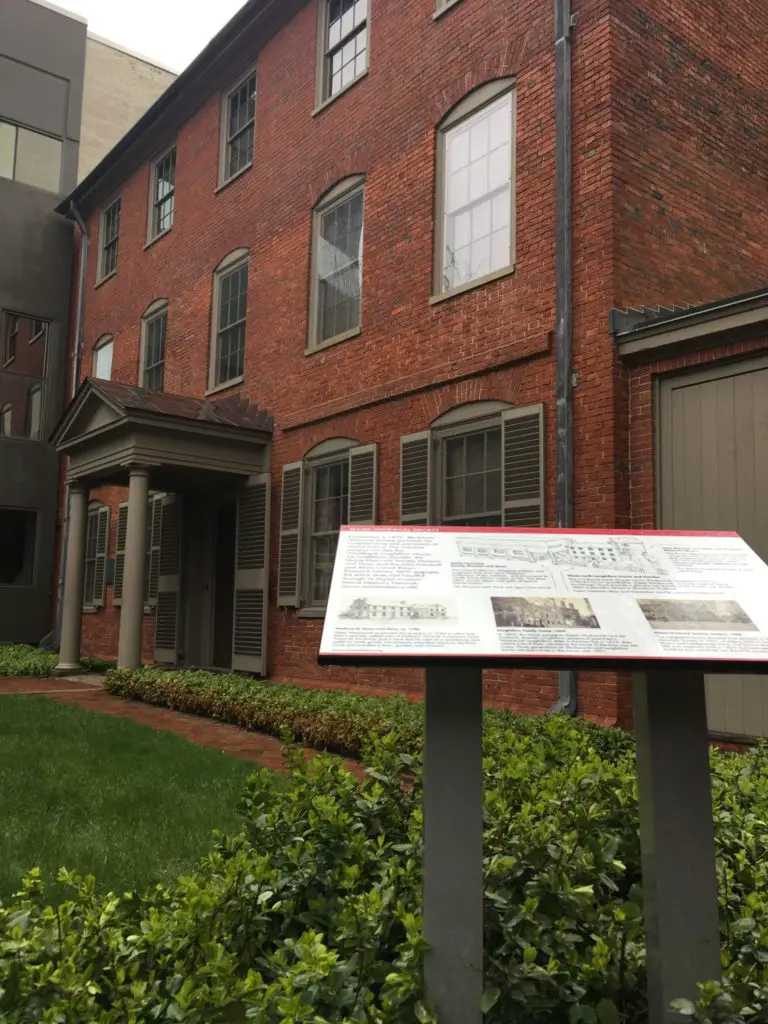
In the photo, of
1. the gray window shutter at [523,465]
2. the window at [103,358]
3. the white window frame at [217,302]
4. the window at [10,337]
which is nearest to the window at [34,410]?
the window at [10,337]

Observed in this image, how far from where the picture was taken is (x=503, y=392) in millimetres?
8750

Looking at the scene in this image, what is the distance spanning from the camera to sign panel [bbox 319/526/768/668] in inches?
81.0

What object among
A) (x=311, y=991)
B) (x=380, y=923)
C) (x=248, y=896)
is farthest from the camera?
(x=248, y=896)

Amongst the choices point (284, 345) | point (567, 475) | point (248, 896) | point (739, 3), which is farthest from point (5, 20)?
point (248, 896)

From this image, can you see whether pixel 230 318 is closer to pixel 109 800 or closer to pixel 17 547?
pixel 17 547

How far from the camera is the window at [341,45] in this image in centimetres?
1139

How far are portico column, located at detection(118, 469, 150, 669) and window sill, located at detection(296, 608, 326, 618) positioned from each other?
209 cm

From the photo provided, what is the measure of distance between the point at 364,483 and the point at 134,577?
344 cm

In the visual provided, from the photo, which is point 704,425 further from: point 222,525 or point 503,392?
point 222,525

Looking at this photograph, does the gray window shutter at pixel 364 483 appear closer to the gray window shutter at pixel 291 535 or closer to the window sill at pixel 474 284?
the gray window shutter at pixel 291 535

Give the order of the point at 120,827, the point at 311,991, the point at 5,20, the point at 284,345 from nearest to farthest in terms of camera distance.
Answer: the point at 311,991 < the point at 120,827 < the point at 284,345 < the point at 5,20

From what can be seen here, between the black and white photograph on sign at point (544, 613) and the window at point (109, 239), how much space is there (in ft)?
56.4

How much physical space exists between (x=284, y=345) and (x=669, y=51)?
591 centimetres

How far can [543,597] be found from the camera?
2.26 metres
